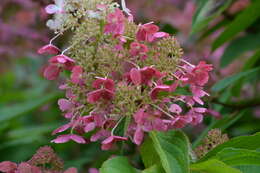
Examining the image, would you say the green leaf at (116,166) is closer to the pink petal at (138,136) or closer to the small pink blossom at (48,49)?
the pink petal at (138,136)

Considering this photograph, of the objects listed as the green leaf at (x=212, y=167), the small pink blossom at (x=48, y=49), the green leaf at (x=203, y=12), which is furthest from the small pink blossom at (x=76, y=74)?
the green leaf at (x=203, y=12)

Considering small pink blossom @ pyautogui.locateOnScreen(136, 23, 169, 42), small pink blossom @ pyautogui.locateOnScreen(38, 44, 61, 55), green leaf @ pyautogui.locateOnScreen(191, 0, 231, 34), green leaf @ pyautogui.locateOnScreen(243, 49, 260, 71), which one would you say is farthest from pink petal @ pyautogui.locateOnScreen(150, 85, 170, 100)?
green leaf @ pyautogui.locateOnScreen(243, 49, 260, 71)

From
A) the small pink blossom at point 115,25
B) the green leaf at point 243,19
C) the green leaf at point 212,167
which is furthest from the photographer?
the green leaf at point 243,19

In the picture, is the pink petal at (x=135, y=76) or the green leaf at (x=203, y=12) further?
the green leaf at (x=203, y=12)

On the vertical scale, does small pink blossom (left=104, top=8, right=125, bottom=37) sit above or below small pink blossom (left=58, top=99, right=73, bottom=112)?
above

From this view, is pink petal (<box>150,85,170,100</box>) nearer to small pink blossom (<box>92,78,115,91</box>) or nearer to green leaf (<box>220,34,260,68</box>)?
small pink blossom (<box>92,78,115,91</box>)

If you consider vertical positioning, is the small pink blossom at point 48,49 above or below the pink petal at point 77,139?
above
